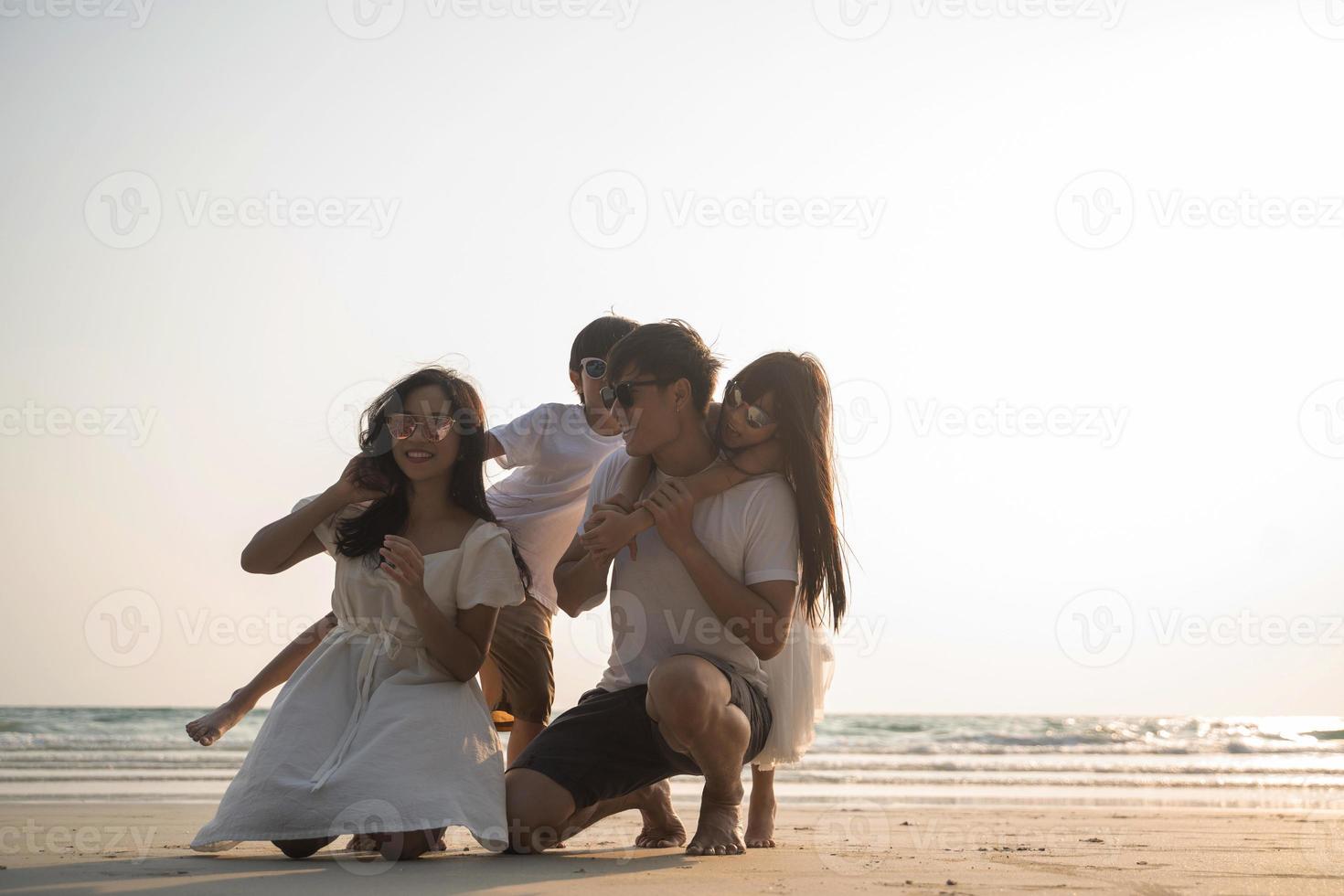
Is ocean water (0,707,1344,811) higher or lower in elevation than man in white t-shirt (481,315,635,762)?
lower

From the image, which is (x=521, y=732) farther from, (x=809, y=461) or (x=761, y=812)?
(x=809, y=461)

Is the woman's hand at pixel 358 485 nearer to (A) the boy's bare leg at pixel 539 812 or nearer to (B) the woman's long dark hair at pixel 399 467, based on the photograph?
(B) the woman's long dark hair at pixel 399 467

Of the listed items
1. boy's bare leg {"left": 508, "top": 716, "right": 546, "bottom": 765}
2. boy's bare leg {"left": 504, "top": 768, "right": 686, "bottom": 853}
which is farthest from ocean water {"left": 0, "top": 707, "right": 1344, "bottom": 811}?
boy's bare leg {"left": 504, "top": 768, "right": 686, "bottom": 853}

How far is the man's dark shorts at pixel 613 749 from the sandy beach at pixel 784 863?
0.24 meters

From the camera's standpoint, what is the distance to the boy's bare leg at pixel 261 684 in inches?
148

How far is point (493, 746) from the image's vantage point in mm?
3734

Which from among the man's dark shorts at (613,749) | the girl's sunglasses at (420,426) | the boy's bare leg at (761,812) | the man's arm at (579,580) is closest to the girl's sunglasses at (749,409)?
Answer: the man's arm at (579,580)

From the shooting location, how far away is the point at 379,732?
3.57m

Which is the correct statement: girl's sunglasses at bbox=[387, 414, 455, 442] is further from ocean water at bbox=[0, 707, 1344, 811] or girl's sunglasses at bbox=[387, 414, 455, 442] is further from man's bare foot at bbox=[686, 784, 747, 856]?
ocean water at bbox=[0, 707, 1344, 811]

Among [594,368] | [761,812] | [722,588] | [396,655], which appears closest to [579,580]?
[722,588]

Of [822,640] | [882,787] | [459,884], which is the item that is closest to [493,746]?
[459,884]

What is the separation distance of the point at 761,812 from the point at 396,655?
158 cm

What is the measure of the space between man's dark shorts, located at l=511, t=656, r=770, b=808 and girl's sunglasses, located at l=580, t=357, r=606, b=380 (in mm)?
1284

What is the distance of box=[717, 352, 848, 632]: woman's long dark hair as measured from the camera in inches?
154
